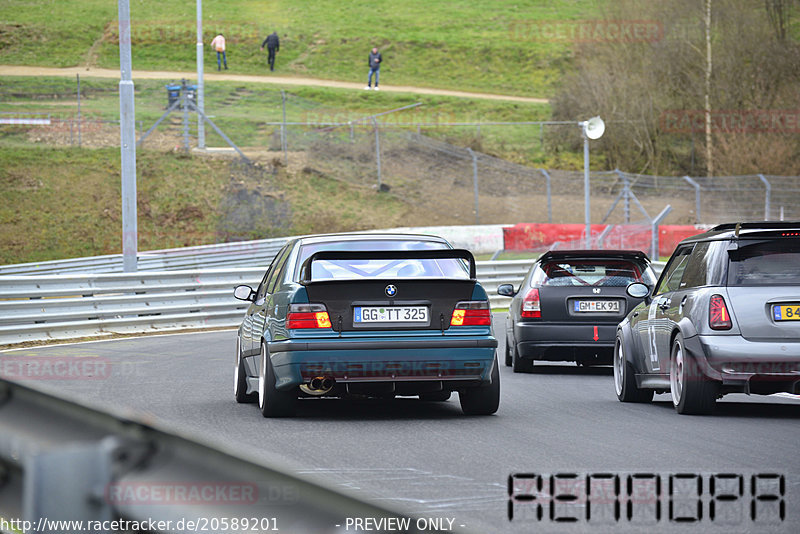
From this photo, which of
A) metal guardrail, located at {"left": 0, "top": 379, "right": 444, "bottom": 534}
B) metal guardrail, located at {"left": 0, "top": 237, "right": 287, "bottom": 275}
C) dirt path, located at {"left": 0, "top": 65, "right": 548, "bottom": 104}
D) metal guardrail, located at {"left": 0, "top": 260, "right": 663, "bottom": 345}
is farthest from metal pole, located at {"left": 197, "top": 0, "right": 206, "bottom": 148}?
metal guardrail, located at {"left": 0, "top": 379, "right": 444, "bottom": 534}

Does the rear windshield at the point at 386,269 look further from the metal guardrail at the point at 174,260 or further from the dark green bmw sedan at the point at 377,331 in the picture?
the metal guardrail at the point at 174,260

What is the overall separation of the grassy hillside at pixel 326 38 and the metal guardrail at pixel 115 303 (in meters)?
43.8

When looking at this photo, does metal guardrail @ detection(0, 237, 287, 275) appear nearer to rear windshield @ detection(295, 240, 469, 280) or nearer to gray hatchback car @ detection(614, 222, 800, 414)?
rear windshield @ detection(295, 240, 469, 280)

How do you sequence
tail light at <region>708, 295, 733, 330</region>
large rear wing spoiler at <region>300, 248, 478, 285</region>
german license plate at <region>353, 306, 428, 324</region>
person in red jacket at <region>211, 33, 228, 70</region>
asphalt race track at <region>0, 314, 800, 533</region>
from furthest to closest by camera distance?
person in red jacket at <region>211, 33, 228, 70</region> < large rear wing spoiler at <region>300, 248, 478, 285</region> < tail light at <region>708, 295, 733, 330</region> < german license plate at <region>353, 306, 428, 324</region> < asphalt race track at <region>0, 314, 800, 533</region>

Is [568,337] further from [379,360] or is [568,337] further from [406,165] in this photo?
[406,165]

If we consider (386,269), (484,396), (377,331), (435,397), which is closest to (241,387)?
(435,397)

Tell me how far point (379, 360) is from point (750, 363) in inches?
110

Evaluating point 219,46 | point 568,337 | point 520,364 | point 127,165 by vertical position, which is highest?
point 219,46

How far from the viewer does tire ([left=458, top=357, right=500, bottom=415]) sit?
9.73m

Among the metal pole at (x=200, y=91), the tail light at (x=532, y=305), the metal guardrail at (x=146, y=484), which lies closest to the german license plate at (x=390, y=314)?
the tail light at (x=532, y=305)

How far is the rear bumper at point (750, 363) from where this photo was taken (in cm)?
907

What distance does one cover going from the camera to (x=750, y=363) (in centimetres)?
913

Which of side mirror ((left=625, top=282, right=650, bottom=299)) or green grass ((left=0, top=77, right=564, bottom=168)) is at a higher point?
green grass ((left=0, top=77, right=564, bottom=168))

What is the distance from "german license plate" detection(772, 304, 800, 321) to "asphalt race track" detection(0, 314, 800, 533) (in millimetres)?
805
